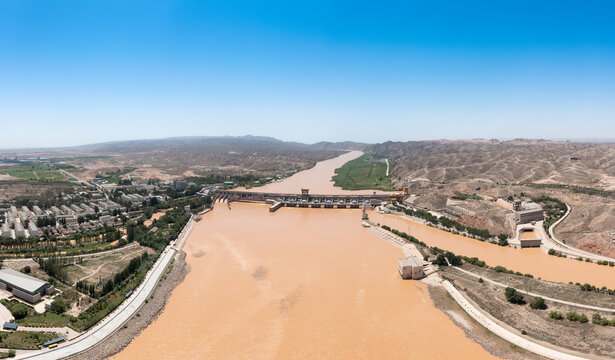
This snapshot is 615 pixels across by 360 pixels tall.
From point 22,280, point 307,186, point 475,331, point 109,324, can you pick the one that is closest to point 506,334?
point 475,331

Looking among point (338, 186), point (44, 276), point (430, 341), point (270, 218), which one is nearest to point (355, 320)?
point (430, 341)

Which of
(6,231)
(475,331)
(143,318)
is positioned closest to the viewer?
(475,331)

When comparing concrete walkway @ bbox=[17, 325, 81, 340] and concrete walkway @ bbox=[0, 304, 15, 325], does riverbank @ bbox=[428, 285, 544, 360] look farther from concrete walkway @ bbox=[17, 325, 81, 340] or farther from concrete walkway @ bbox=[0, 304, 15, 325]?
concrete walkway @ bbox=[0, 304, 15, 325]

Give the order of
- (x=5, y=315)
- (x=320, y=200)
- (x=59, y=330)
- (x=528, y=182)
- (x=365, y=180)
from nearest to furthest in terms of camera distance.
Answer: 1. (x=59, y=330)
2. (x=5, y=315)
3. (x=320, y=200)
4. (x=528, y=182)
5. (x=365, y=180)

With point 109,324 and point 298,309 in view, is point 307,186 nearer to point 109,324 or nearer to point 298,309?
point 298,309

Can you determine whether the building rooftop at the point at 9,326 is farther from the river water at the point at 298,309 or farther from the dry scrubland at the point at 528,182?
the dry scrubland at the point at 528,182

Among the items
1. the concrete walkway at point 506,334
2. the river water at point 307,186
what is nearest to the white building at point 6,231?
the river water at point 307,186
